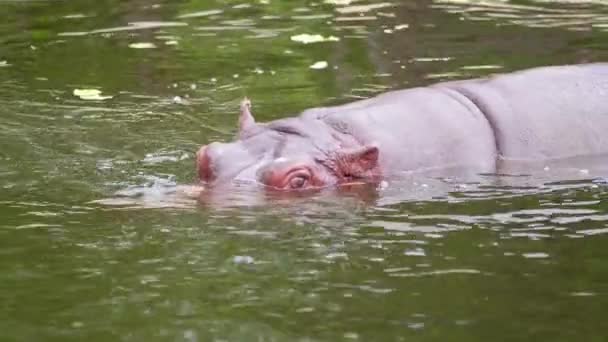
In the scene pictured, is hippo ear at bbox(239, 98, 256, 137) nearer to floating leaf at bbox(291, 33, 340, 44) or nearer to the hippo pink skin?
the hippo pink skin

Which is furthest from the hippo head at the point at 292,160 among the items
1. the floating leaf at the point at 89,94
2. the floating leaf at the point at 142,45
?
the floating leaf at the point at 142,45

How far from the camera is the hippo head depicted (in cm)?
744

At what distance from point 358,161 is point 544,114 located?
1.33m

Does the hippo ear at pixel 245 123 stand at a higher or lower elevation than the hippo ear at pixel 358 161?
higher

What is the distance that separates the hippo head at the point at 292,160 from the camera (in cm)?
744

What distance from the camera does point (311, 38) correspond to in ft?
43.2

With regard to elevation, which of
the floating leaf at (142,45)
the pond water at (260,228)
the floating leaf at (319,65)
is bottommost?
the pond water at (260,228)

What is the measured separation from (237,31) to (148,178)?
5.87 m

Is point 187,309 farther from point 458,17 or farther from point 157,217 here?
point 458,17

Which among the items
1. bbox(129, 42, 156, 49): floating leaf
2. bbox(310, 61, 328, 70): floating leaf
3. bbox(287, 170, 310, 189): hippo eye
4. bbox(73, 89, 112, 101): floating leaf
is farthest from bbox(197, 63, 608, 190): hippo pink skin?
bbox(129, 42, 156, 49): floating leaf

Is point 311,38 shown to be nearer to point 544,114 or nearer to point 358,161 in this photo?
point 544,114

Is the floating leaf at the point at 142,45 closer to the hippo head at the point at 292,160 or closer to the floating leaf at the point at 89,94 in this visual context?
the floating leaf at the point at 89,94

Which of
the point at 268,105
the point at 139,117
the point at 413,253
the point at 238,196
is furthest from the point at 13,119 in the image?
the point at 413,253

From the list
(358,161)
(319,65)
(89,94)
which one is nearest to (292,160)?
(358,161)
